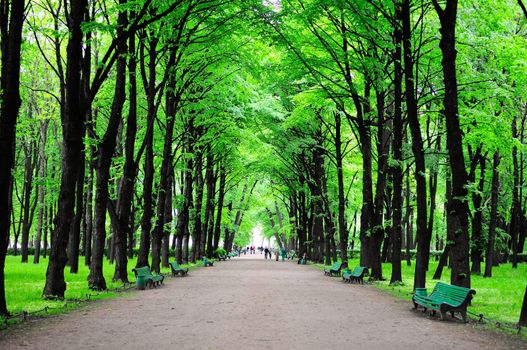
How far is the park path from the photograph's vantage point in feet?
27.4

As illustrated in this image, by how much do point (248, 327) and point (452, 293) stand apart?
4.82 metres

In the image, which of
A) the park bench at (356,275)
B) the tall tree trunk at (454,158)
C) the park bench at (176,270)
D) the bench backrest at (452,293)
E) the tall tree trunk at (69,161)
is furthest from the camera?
the park bench at (176,270)

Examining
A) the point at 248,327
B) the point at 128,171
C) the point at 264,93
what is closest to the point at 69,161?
the point at 128,171

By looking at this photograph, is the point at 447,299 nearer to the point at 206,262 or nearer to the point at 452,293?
the point at 452,293

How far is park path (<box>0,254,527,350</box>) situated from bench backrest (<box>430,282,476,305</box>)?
1.78 feet

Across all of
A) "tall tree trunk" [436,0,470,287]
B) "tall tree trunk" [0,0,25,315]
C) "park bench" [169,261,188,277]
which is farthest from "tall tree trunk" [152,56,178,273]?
"tall tree trunk" [436,0,470,287]

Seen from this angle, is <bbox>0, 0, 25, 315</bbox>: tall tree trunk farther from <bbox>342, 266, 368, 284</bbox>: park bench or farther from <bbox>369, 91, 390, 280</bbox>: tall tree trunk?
<bbox>369, 91, 390, 280</bbox>: tall tree trunk

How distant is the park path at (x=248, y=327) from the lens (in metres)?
8.36

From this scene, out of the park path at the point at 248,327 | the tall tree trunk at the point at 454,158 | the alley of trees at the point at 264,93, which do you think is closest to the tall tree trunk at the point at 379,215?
the alley of trees at the point at 264,93

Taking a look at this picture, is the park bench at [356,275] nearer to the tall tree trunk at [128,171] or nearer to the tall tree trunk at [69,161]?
the tall tree trunk at [128,171]

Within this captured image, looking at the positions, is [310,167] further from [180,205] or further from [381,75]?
[381,75]

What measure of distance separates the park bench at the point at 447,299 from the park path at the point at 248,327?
1.00ft

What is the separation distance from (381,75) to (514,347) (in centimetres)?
1353

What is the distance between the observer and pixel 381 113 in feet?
75.6
